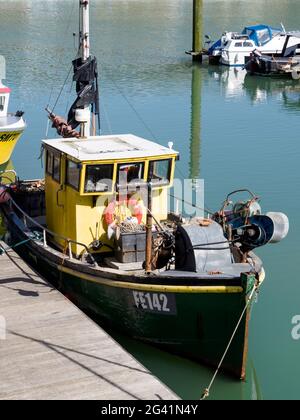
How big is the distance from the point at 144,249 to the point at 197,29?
3873 cm

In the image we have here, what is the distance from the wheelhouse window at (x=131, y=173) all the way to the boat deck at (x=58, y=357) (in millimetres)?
→ 2154

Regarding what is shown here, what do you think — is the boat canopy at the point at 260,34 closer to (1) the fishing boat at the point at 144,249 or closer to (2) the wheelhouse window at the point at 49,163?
(1) the fishing boat at the point at 144,249

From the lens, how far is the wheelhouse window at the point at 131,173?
1323 cm

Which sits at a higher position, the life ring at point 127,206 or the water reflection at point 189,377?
the life ring at point 127,206

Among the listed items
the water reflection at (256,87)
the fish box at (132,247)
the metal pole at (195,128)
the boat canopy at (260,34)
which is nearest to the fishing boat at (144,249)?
the fish box at (132,247)

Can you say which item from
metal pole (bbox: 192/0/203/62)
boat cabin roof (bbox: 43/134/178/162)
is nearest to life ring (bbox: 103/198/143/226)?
boat cabin roof (bbox: 43/134/178/162)

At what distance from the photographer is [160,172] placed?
13672 mm

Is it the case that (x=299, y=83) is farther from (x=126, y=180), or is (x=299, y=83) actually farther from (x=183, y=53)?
(x=126, y=180)

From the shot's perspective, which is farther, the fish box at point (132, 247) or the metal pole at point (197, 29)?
the metal pole at point (197, 29)

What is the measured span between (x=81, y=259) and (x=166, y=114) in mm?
20427

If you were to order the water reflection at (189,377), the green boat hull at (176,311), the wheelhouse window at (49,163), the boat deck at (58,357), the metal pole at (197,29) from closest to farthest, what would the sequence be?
the boat deck at (58,357)
the green boat hull at (176,311)
the water reflection at (189,377)
the wheelhouse window at (49,163)
the metal pole at (197,29)

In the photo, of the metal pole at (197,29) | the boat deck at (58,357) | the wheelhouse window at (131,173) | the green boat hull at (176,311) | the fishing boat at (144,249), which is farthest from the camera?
the metal pole at (197,29)

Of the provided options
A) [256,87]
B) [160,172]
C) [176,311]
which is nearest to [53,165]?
[160,172]
